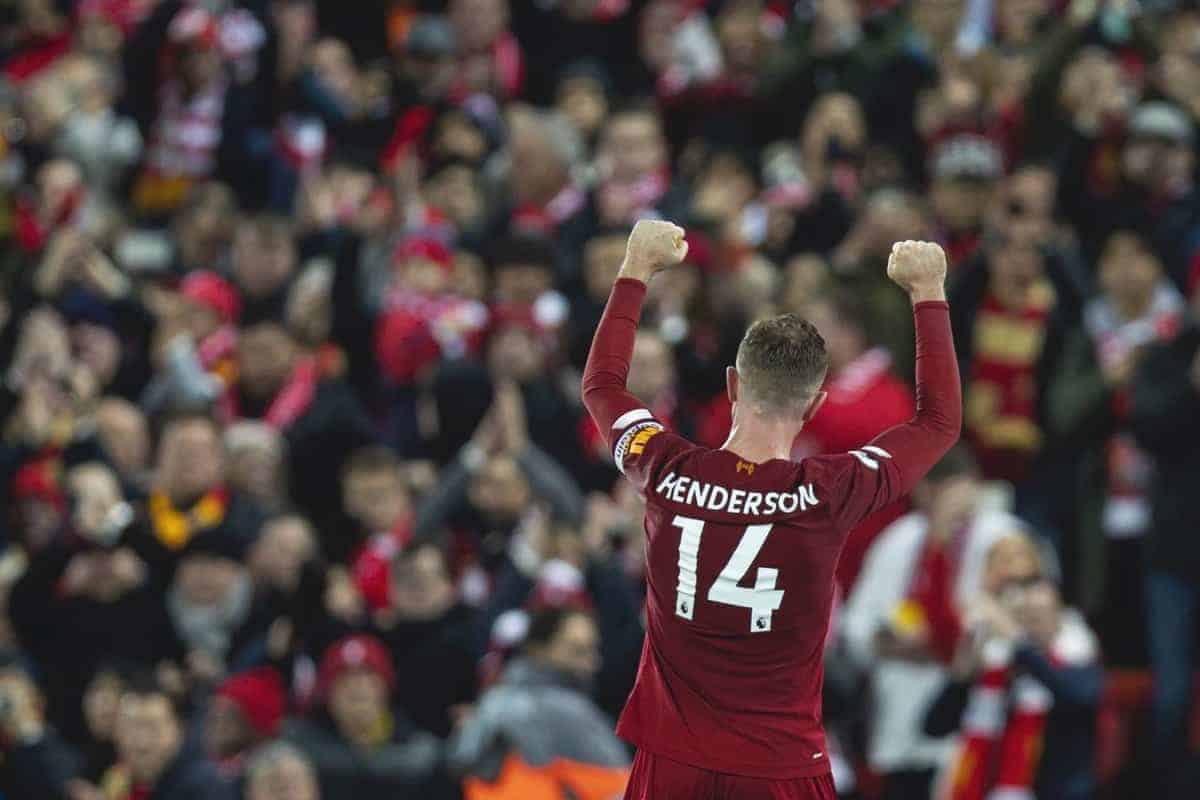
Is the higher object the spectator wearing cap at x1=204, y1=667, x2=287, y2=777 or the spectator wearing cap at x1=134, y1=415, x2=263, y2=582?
the spectator wearing cap at x1=134, y1=415, x2=263, y2=582

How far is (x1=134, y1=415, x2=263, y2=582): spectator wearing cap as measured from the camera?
37.1 ft

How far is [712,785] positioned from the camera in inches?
227

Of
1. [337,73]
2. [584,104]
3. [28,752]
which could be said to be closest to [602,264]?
[584,104]

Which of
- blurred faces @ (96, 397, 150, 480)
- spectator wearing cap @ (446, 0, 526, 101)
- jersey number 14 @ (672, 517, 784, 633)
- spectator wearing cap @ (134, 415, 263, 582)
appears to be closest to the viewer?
jersey number 14 @ (672, 517, 784, 633)

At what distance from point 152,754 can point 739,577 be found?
530cm

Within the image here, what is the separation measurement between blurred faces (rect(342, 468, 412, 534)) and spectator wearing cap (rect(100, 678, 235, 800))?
1.29 m

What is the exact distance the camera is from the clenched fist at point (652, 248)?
6.04 m

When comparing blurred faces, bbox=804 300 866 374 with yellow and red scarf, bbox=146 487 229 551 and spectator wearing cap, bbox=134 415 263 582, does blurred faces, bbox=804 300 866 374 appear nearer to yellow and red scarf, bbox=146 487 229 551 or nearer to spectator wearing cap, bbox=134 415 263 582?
spectator wearing cap, bbox=134 415 263 582

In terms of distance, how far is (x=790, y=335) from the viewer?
573 cm

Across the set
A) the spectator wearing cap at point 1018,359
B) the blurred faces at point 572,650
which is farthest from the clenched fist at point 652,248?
the spectator wearing cap at point 1018,359

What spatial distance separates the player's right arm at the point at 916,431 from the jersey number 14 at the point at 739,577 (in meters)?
0.21

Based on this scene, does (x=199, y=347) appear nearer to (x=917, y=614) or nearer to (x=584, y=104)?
(x=584, y=104)

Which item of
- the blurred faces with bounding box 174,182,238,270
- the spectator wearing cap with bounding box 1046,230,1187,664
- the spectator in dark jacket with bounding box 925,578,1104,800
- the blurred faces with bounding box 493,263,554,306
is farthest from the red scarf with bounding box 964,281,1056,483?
the blurred faces with bounding box 174,182,238,270

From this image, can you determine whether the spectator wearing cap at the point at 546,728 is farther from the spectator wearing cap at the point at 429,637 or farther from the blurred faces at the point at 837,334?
the blurred faces at the point at 837,334
